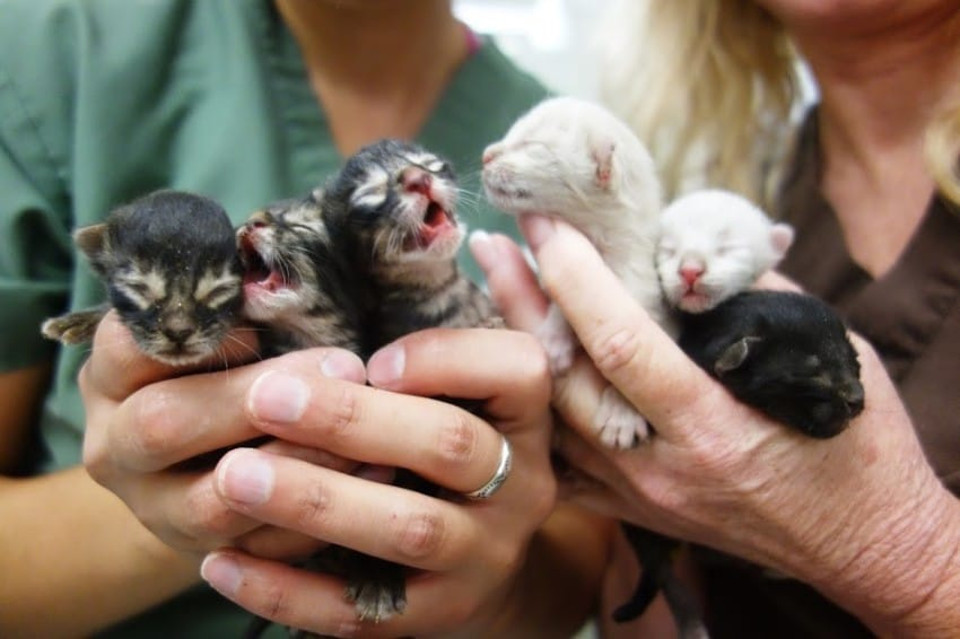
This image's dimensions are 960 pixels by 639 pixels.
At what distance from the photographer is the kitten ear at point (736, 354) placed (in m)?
0.87

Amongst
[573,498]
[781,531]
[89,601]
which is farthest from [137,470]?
[781,531]

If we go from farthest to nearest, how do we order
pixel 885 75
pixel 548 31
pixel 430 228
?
pixel 548 31, pixel 885 75, pixel 430 228

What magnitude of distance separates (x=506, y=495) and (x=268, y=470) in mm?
293

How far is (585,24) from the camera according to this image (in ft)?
8.74

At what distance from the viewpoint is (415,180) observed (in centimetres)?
77

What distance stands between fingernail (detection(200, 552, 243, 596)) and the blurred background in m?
1.99

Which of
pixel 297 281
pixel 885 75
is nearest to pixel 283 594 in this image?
pixel 297 281

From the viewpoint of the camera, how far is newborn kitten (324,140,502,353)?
778 millimetres

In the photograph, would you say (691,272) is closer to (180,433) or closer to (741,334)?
(741,334)

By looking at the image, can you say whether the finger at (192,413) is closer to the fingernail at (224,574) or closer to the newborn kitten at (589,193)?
the fingernail at (224,574)

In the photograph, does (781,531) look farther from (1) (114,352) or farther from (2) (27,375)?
(2) (27,375)

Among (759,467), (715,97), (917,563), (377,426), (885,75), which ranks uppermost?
(885,75)

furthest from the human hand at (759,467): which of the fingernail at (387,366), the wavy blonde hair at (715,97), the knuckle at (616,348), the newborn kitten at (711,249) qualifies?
the wavy blonde hair at (715,97)

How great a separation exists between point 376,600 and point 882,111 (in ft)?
3.64
